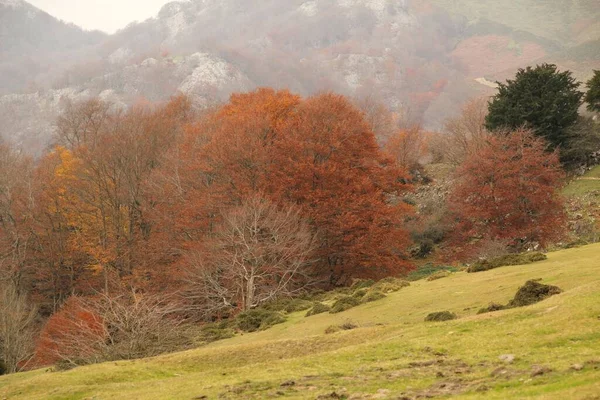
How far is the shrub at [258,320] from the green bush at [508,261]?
10.5m

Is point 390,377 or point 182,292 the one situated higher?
point 390,377

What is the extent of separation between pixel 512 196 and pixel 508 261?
560 inches

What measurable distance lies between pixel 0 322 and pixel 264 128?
25802 millimetres

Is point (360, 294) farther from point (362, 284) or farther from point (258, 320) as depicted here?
point (362, 284)

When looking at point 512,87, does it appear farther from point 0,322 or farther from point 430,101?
point 430,101

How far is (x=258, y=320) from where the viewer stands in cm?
3141

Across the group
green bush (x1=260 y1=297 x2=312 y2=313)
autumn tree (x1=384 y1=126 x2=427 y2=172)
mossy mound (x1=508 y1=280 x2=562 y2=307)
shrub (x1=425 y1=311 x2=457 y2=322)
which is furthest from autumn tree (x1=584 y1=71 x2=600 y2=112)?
shrub (x1=425 y1=311 x2=457 y2=322)

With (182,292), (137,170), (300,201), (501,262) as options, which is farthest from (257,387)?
(137,170)

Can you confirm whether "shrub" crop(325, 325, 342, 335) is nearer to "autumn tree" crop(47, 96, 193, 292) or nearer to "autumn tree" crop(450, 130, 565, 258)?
"autumn tree" crop(450, 130, 565, 258)

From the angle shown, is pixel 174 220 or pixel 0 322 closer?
pixel 0 322

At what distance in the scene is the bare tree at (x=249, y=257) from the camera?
40.2 meters

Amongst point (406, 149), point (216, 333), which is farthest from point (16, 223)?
point (406, 149)

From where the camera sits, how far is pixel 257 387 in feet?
44.3

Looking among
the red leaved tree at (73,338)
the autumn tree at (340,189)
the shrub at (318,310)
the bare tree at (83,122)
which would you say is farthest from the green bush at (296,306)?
the bare tree at (83,122)
